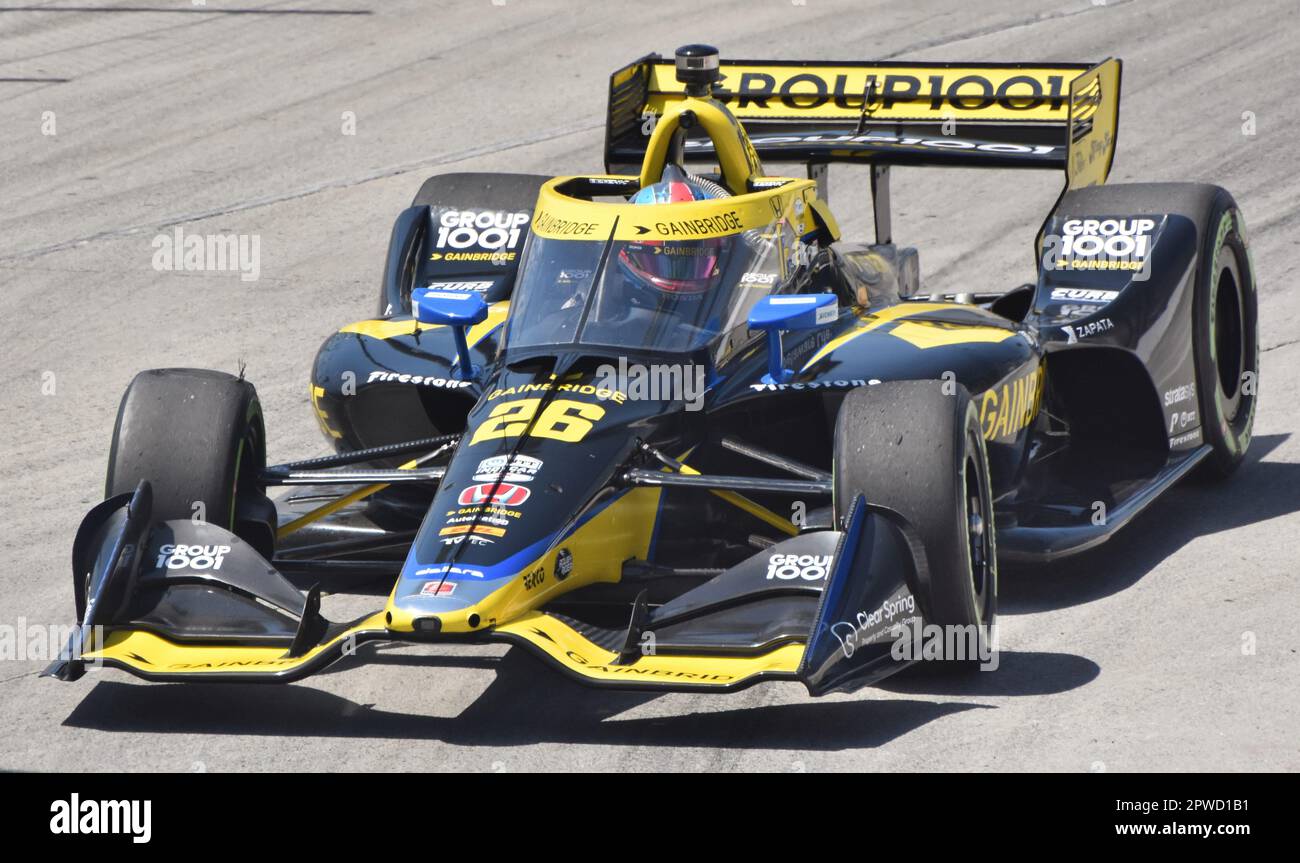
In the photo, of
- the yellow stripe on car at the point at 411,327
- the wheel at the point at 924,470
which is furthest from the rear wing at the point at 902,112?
the wheel at the point at 924,470

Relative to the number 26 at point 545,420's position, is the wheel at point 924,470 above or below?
below

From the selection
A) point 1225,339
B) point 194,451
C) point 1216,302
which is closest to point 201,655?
point 194,451

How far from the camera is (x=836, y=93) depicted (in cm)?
1040

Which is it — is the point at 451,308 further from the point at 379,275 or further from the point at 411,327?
the point at 379,275

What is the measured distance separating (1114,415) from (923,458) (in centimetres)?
269

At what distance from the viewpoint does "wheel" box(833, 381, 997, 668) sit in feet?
21.9

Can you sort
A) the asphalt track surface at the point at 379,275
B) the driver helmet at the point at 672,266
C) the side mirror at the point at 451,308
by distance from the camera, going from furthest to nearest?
the side mirror at the point at 451,308, the driver helmet at the point at 672,266, the asphalt track surface at the point at 379,275

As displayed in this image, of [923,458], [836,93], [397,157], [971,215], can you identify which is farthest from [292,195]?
[923,458]

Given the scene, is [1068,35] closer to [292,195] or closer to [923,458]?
[292,195]

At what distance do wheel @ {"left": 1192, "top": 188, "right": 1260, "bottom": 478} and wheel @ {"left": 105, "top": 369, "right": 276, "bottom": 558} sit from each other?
4491mm

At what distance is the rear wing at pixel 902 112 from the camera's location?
9.81m

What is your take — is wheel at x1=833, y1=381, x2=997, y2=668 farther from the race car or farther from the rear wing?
the rear wing

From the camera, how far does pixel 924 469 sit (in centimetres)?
670

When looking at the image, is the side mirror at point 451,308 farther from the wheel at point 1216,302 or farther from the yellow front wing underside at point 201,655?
the wheel at point 1216,302
